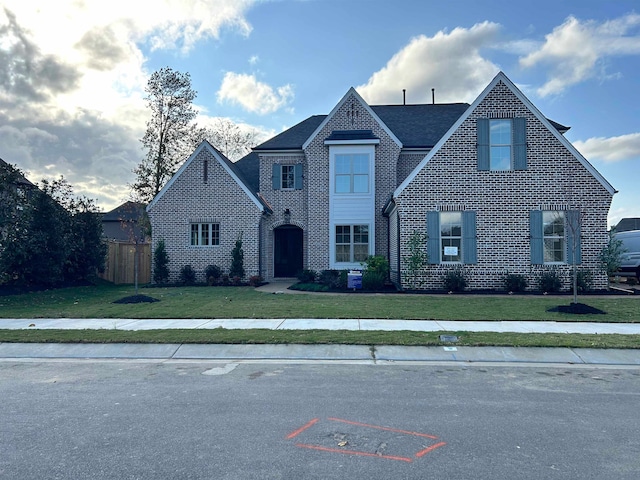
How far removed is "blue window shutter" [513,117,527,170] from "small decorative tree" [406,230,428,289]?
4.32m

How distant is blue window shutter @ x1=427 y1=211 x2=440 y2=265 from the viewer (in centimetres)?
1769

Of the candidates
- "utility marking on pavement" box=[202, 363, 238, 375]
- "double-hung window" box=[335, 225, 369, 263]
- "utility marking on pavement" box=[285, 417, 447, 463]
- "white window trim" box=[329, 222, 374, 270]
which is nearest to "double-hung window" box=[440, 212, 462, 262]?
"white window trim" box=[329, 222, 374, 270]

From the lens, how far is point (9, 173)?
1625cm

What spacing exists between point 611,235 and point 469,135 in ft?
21.6

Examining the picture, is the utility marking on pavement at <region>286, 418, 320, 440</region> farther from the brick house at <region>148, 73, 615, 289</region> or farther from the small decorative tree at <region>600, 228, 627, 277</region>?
the small decorative tree at <region>600, 228, 627, 277</region>

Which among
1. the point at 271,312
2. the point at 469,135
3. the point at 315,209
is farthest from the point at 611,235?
the point at 271,312

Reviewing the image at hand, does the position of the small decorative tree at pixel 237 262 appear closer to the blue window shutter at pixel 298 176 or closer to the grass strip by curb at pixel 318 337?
the blue window shutter at pixel 298 176

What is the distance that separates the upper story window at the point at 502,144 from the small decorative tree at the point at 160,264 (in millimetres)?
13712

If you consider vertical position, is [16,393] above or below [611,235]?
below

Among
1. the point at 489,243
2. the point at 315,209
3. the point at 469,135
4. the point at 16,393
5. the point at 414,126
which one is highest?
the point at 414,126

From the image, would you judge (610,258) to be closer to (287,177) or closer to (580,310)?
(580,310)

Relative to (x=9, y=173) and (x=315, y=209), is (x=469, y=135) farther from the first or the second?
(x=9, y=173)

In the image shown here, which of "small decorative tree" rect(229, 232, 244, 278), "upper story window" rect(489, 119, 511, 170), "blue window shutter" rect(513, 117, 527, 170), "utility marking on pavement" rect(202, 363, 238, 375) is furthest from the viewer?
"small decorative tree" rect(229, 232, 244, 278)

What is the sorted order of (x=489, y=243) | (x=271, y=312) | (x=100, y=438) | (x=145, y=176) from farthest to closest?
(x=145, y=176) → (x=489, y=243) → (x=271, y=312) → (x=100, y=438)
